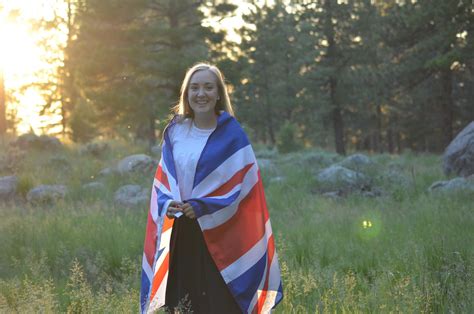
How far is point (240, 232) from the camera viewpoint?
150 inches

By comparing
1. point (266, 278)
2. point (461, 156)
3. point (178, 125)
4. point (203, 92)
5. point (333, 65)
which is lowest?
point (461, 156)

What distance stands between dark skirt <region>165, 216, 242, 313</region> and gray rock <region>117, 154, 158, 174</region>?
34.1 feet

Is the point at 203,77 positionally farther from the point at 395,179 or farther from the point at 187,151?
the point at 395,179

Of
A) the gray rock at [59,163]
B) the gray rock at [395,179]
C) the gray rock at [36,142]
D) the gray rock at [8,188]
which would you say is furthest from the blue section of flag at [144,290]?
the gray rock at [36,142]

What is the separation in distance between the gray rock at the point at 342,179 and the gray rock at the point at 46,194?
601cm

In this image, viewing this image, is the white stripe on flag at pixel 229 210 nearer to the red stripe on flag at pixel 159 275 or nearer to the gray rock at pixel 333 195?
the red stripe on flag at pixel 159 275

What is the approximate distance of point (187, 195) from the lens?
381cm

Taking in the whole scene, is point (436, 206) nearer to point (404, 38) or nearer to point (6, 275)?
point (6, 275)

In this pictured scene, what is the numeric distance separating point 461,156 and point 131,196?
8.15m

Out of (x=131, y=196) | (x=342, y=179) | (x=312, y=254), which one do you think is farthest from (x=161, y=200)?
(x=342, y=179)

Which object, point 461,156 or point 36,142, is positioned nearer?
point 461,156

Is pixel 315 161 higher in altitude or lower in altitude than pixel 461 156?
lower

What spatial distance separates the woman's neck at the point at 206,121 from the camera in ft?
12.8

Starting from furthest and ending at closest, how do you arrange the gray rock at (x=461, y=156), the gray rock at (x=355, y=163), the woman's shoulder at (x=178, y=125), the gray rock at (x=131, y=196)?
the gray rock at (x=355, y=163), the gray rock at (x=461, y=156), the gray rock at (x=131, y=196), the woman's shoulder at (x=178, y=125)
